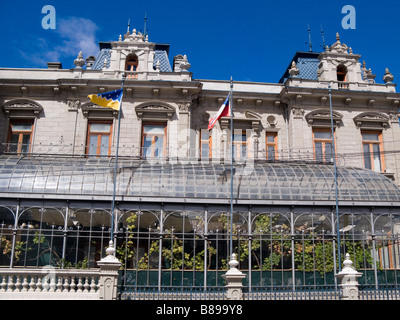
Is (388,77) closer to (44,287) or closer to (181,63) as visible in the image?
(181,63)

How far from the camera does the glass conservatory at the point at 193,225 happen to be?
17.7 meters

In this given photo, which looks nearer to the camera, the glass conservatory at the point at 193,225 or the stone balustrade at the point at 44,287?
the stone balustrade at the point at 44,287

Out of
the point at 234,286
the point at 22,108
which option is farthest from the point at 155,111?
the point at 234,286

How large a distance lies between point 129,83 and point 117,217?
27.1 feet

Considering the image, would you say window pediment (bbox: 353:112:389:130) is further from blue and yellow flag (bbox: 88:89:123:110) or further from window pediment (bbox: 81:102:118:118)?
window pediment (bbox: 81:102:118:118)

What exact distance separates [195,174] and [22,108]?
10287mm

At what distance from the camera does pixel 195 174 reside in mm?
19625

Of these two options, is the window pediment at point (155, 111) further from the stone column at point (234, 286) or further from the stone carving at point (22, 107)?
the stone column at point (234, 286)

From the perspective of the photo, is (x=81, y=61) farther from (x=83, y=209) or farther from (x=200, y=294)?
(x=200, y=294)

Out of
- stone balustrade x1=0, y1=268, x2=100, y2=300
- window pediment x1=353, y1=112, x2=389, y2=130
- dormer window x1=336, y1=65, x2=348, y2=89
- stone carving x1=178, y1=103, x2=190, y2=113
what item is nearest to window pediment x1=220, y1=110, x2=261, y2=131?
stone carving x1=178, y1=103, x2=190, y2=113

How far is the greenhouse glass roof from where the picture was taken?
60.7 ft

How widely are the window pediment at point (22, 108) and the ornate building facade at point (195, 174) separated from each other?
68 millimetres

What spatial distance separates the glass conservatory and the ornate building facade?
0.05m

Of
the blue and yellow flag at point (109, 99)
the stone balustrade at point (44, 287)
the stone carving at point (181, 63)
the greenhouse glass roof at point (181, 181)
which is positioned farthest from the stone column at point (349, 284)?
the stone carving at point (181, 63)
